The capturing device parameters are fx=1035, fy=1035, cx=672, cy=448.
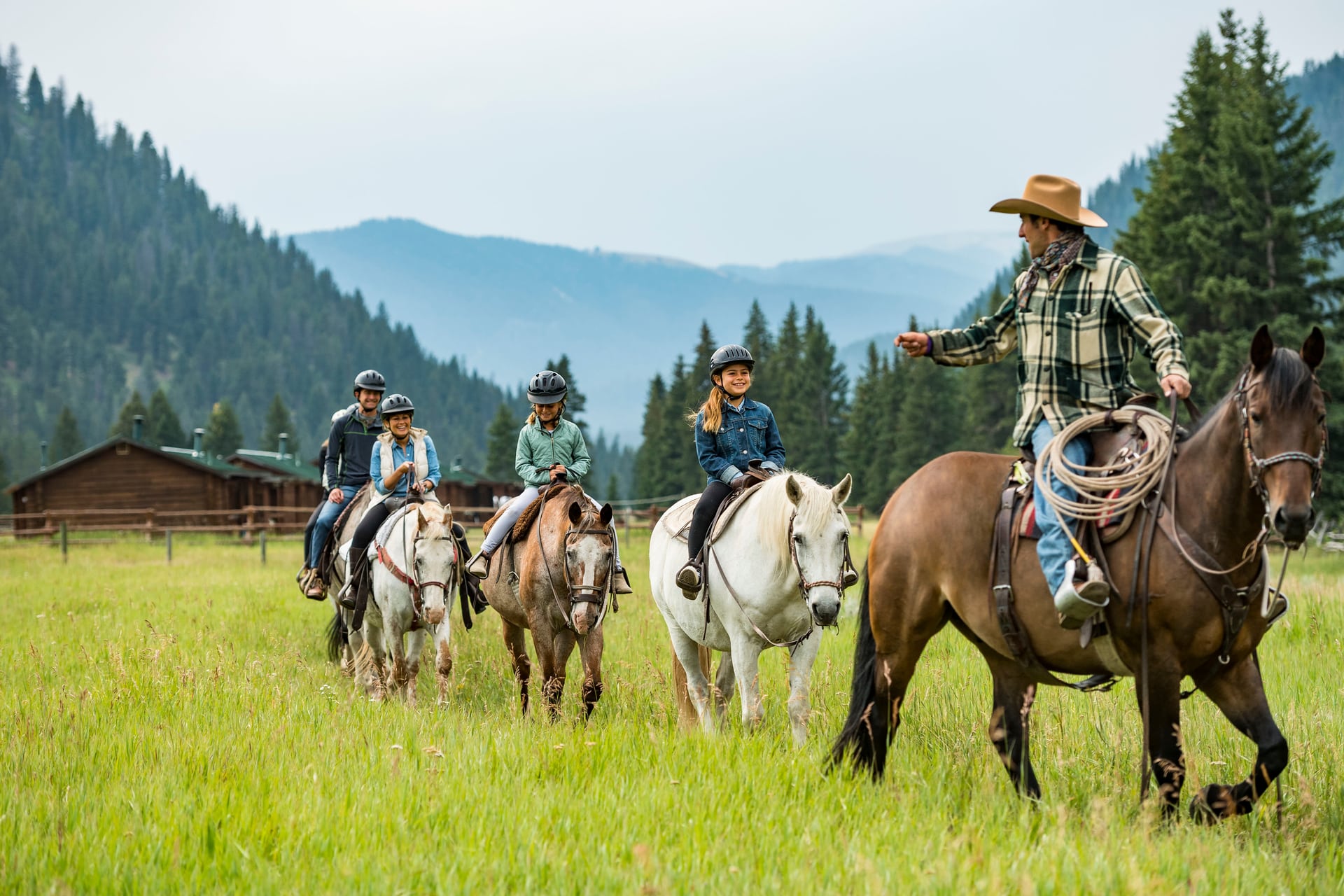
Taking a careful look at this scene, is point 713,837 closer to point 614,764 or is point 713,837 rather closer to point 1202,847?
point 614,764

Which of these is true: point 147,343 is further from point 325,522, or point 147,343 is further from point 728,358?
point 728,358

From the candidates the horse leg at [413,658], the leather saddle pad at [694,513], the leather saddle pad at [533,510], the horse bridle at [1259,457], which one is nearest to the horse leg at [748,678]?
the leather saddle pad at [694,513]

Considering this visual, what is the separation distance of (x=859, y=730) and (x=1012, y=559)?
1.30 meters

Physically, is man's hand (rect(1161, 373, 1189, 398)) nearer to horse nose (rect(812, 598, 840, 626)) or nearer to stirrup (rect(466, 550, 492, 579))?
horse nose (rect(812, 598, 840, 626))

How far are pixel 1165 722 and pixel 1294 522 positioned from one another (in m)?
1.20

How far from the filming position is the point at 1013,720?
5820 millimetres

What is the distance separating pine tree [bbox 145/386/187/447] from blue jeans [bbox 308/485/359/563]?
101955mm

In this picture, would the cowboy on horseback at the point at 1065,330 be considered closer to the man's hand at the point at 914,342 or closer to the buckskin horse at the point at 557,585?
the man's hand at the point at 914,342

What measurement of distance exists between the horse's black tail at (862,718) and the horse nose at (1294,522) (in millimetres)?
2155

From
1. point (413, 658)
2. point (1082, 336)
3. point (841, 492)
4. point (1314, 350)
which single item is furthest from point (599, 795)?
point (413, 658)

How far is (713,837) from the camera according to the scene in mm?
4711

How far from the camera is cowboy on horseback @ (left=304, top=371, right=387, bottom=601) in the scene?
447 inches

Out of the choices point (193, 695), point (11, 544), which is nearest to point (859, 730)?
point (193, 695)

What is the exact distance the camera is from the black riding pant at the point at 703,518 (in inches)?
316
